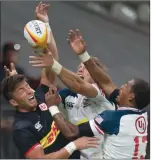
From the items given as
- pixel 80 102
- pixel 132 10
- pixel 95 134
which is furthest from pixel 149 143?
pixel 132 10

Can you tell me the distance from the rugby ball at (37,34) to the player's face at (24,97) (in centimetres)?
35

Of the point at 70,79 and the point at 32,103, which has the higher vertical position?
the point at 70,79

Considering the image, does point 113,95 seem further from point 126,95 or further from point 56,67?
point 56,67

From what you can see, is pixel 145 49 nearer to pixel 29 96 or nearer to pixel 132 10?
pixel 132 10

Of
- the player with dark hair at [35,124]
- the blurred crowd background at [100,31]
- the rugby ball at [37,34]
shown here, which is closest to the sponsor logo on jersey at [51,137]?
the player with dark hair at [35,124]

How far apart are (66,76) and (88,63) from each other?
242 millimetres

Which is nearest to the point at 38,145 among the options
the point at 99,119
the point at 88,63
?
the point at 99,119

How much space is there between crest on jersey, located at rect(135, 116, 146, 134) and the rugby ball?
875mm

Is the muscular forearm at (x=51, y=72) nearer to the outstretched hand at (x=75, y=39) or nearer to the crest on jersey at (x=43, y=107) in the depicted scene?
the crest on jersey at (x=43, y=107)

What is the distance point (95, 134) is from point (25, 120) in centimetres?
57

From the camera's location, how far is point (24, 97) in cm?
421

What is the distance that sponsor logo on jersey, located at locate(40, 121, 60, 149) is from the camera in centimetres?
421

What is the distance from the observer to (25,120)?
419 centimetres

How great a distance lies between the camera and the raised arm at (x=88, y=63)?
4.05 m
